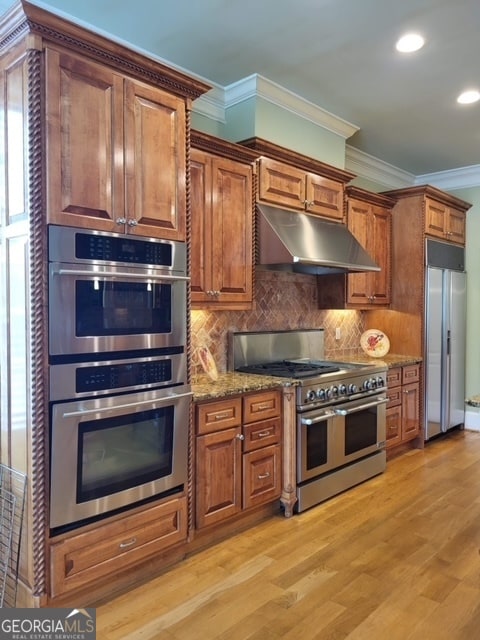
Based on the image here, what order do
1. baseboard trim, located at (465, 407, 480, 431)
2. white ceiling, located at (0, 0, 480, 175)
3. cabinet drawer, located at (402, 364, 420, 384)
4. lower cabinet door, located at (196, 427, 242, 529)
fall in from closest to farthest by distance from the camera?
1. white ceiling, located at (0, 0, 480, 175)
2. lower cabinet door, located at (196, 427, 242, 529)
3. cabinet drawer, located at (402, 364, 420, 384)
4. baseboard trim, located at (465, 407, 480, 431)

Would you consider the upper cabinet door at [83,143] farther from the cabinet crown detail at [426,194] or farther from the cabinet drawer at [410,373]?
the cabinet crown detail at [426,194]

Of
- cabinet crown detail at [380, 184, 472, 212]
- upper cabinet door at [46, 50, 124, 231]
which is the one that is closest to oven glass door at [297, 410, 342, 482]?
upper cabinet door at [46, 50, 124, 231]

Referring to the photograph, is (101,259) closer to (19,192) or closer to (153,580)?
(19,192)

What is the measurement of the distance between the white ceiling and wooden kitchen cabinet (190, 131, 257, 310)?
59 cm

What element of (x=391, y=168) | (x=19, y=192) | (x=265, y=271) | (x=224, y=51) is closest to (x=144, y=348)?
(x=19, y=192)

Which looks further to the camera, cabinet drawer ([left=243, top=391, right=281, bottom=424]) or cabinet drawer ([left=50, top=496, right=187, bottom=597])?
cabinet drawer ([left=243, top=391, right=281, bottom=424])

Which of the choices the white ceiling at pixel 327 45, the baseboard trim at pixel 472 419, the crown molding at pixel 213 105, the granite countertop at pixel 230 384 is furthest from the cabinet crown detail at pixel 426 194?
the granite countertop at pixel 230 384

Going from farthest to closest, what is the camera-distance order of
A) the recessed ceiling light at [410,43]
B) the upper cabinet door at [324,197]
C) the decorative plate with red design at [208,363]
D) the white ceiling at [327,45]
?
the upper cabinet door at [324,197] < the decorative plate with red design at [208,363] < the recessed ceiling light at [410,43] < the white ceiling at [327,45]

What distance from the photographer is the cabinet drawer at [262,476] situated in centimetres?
295

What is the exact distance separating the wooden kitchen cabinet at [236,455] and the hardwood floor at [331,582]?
0.24 meters

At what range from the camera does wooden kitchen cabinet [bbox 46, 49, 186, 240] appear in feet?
6.64

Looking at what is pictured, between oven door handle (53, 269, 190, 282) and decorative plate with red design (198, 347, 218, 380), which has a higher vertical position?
oven door handle (53, 269, 190, 282)

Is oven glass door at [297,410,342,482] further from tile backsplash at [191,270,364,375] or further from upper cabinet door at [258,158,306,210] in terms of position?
upper cabinet door at [258,158,306,210]

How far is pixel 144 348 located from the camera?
7.70 ft
